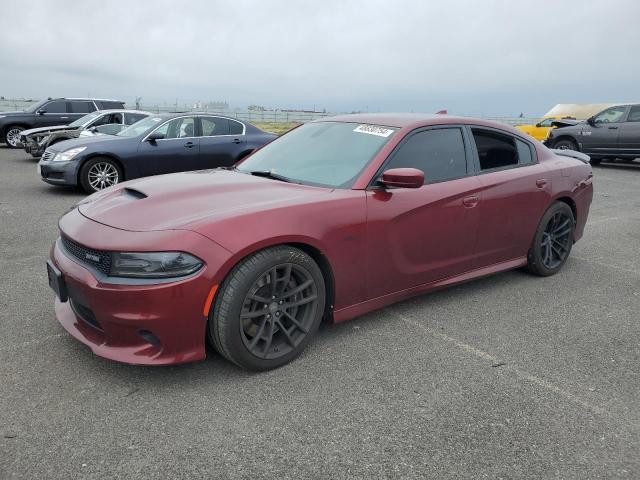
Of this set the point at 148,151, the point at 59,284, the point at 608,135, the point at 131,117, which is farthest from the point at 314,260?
A: the point at 608,135

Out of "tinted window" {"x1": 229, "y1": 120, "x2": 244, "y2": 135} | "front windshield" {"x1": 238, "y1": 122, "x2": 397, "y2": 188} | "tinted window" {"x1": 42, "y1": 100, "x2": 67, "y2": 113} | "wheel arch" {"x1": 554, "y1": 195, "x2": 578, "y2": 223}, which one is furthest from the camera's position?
"tinted window" {"x1": 42, "y1": 100, "x2": 67, "y2": 113}

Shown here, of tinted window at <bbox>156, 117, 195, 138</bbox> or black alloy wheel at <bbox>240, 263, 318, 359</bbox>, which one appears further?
tinted window at <bbox>156, 117, 195, 138</bbox>

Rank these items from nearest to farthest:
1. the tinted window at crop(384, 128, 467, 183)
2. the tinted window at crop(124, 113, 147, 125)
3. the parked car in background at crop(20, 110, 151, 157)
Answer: the tinted window at crop(384, 128, 467, 183), the parked car in background at crop(20, 110, 151, 157), the tinted window at crop(124, 113, 147, 125)

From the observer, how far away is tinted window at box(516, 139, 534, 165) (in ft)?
15.1

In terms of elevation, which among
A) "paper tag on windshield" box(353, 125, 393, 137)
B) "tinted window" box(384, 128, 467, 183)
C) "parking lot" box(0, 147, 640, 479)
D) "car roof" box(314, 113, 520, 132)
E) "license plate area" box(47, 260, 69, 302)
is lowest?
"parking lot" box(0, 147, 640, 479)

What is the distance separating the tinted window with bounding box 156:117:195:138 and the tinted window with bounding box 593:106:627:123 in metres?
11.1

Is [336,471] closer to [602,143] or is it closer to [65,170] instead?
[65,170]

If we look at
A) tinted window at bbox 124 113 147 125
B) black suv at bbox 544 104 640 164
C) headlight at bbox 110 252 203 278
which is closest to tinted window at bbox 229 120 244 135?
tinted window at bbox 124 113 147 125

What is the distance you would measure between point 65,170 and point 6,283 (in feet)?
15.3

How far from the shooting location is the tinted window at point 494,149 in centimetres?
425

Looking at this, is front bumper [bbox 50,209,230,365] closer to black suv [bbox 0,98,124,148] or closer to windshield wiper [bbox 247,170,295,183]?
windshield wiper [bbox 247,170,295,183]

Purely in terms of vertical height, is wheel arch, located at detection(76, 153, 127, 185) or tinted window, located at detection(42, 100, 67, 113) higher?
tinted window, located at detection(42, 100, 67, 113)

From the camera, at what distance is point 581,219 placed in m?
5.19

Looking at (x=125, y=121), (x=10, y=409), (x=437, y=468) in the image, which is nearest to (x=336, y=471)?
(x=437, y=468)
